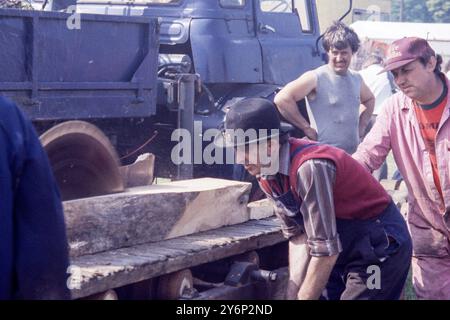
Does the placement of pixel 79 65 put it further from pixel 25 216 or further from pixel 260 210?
pixel 25 216

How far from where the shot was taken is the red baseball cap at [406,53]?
4.21 meters

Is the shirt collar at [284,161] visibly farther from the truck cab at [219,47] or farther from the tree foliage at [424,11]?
the tree foliage at [424,11]

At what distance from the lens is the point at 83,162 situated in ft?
14.9

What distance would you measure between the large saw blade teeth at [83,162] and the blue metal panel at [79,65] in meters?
0.29

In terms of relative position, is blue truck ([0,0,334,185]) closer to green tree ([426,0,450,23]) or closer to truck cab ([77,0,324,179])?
truck cab ([77,0,324,179])

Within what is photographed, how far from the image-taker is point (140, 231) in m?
4.39

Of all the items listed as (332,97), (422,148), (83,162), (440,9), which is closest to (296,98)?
(332,97)

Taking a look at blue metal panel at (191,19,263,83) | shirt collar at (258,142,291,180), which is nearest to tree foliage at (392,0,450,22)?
blue metal panel at (191,19,263,83)

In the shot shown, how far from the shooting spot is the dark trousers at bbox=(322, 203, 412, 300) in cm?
388

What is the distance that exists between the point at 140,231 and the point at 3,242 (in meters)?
2.26
